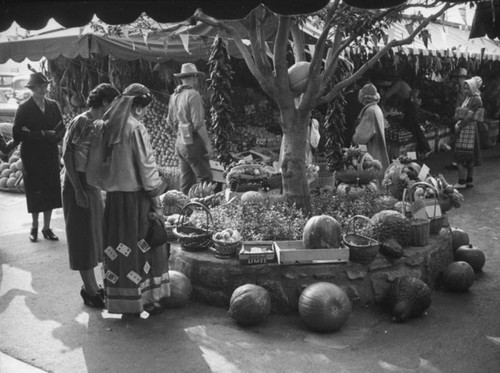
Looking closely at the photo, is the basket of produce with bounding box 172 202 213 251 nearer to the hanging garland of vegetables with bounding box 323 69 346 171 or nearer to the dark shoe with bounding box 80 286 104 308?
the dark shoe with bounding box 80 286 104 308

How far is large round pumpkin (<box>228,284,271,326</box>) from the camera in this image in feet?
14.4

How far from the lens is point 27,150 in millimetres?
6672

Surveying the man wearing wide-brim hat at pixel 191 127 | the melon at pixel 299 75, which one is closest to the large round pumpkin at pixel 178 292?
the melon at pixel 299 75

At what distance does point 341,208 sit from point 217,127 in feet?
7.40

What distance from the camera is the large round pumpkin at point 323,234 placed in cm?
479

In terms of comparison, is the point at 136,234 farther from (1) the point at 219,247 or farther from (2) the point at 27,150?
(2) the point at 27,150

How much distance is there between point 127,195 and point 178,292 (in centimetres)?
105

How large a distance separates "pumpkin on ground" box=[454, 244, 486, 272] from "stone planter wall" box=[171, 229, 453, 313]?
841 mm

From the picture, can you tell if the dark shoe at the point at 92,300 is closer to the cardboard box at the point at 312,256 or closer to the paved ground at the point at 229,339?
the paved ground at the point at 229,339

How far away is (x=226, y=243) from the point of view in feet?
15.9

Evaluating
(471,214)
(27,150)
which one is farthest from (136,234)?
(471,214)

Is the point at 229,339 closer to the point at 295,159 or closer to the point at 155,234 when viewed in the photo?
the point at 155,234

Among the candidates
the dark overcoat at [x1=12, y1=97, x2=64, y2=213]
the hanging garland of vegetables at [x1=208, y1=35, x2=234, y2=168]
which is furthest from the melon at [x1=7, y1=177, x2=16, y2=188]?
the hanging garland of vegetables at [x1=208, y1=35, x2=234, y2=168]

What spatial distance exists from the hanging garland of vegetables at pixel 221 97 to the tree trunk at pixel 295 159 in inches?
65.3
